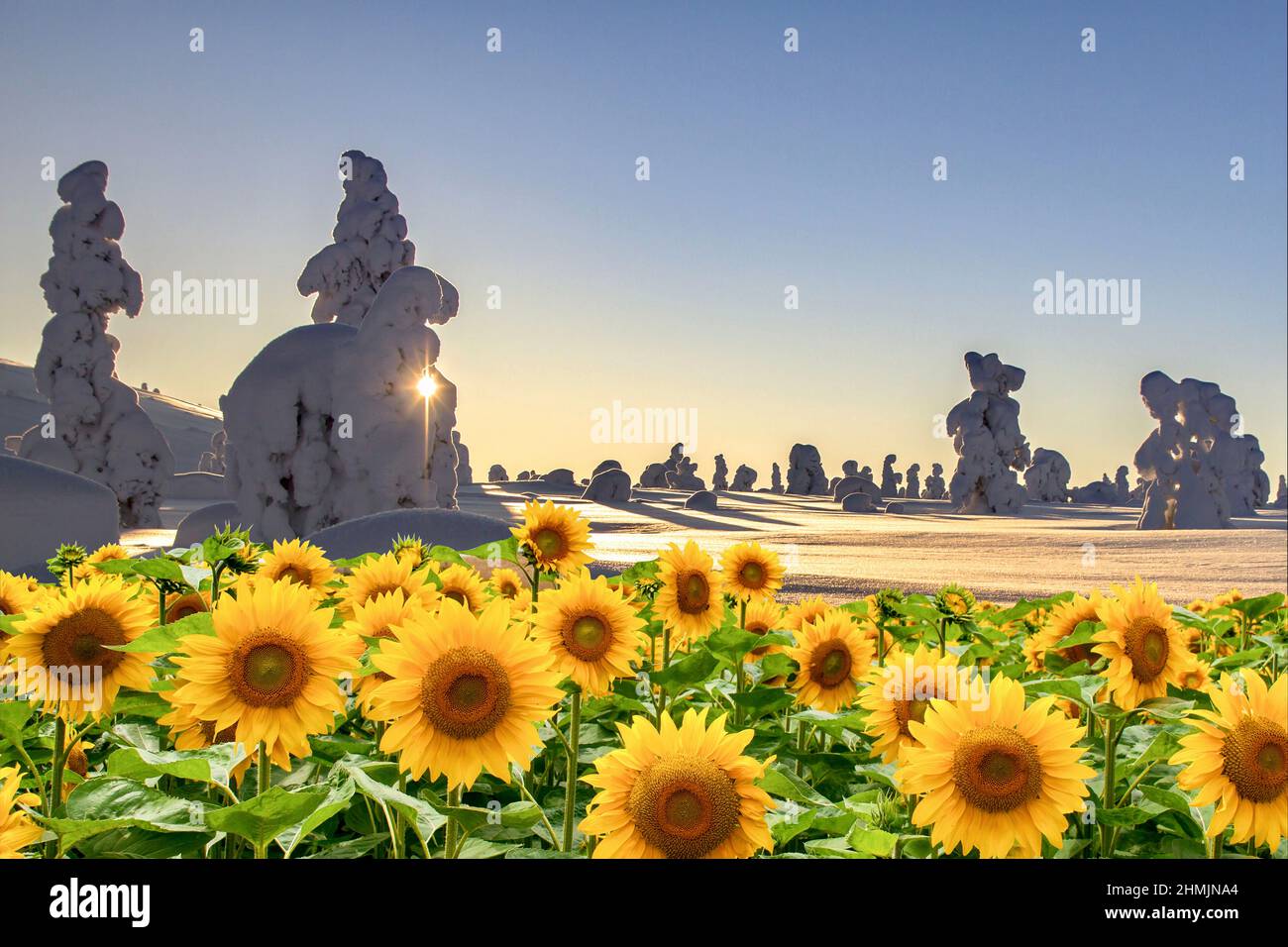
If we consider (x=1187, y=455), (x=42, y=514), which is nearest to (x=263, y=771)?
(x=42, y=514)

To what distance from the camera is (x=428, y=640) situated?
119 cm

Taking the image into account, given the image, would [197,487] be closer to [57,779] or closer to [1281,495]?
[57,779]

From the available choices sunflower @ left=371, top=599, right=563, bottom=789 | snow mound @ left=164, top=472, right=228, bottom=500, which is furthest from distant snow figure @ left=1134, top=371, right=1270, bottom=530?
snow mound @ left=164, top=472, right=228, bottom=500

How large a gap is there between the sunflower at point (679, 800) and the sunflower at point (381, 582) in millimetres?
869

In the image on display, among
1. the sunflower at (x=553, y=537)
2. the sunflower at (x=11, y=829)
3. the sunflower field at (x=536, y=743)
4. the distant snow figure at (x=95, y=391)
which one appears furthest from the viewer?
the distant snow figure at (x=95, y=391)

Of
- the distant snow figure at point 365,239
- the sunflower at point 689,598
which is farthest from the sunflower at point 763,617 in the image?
the distant snow figure at point 365,239

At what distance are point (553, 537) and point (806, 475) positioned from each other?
94.6 ft

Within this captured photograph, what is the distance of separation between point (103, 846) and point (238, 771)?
0.67 feet

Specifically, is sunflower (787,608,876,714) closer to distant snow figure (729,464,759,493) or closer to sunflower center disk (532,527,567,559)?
sunflower center disk (532,527,567,559)

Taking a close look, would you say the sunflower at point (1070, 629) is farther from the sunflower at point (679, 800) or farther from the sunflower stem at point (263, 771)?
the sunflower stem at point (263, 771)

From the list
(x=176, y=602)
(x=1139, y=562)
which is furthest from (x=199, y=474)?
(x=176, y=602)

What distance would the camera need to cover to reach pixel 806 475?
30.3 metres

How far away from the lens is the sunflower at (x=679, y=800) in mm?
1124

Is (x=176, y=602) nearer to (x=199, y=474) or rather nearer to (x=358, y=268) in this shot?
(x=358, y=268)
